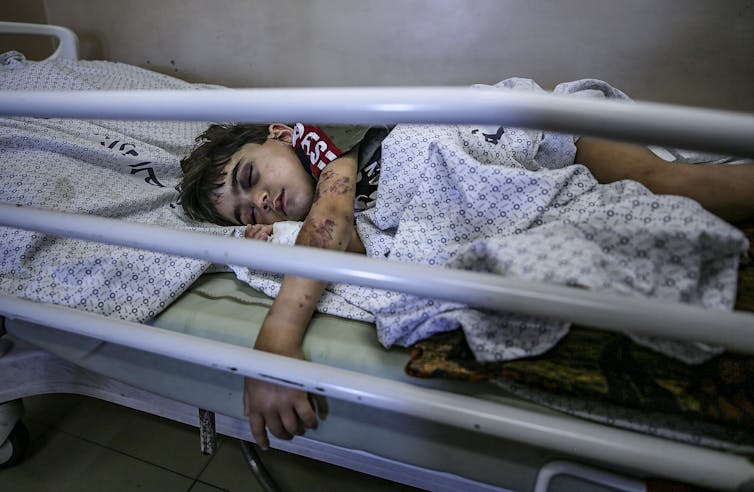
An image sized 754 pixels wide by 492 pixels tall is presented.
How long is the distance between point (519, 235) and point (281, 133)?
0.71 m

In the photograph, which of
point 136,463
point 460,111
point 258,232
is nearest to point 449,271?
point 460,111

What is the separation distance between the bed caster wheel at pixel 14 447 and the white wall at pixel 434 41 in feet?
4.44

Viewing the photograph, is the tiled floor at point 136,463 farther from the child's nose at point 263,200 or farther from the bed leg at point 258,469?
the child's nose at point 263,200

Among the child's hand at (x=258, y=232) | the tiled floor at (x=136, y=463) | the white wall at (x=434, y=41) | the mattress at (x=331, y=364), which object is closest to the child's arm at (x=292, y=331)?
the mattress at (x=331, y=364)

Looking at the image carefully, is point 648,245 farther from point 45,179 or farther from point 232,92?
point 45,179

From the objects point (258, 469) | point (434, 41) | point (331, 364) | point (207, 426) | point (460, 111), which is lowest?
point (258, 469)

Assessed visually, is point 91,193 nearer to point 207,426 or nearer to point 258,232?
point 258,232

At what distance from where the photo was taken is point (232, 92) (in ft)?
1.36

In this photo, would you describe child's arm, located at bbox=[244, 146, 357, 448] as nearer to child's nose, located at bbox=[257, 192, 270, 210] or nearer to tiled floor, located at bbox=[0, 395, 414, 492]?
child's nose, located at bbox=[257, 192, 270, 210]

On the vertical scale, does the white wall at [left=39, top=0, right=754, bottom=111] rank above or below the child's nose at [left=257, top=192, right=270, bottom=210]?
above

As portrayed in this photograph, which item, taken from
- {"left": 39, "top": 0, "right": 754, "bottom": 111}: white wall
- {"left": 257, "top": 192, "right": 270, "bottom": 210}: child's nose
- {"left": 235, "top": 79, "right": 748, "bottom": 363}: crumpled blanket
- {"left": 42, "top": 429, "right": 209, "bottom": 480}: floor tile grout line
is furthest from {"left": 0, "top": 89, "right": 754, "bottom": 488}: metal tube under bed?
{"left": 39, "top": 0, "right": 754, "bottom": 111}: white wall

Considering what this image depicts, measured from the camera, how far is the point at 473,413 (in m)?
0.46

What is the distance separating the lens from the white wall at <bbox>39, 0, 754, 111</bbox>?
4.24 feet

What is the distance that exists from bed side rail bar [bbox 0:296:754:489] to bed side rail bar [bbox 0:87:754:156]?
28 centimetres
